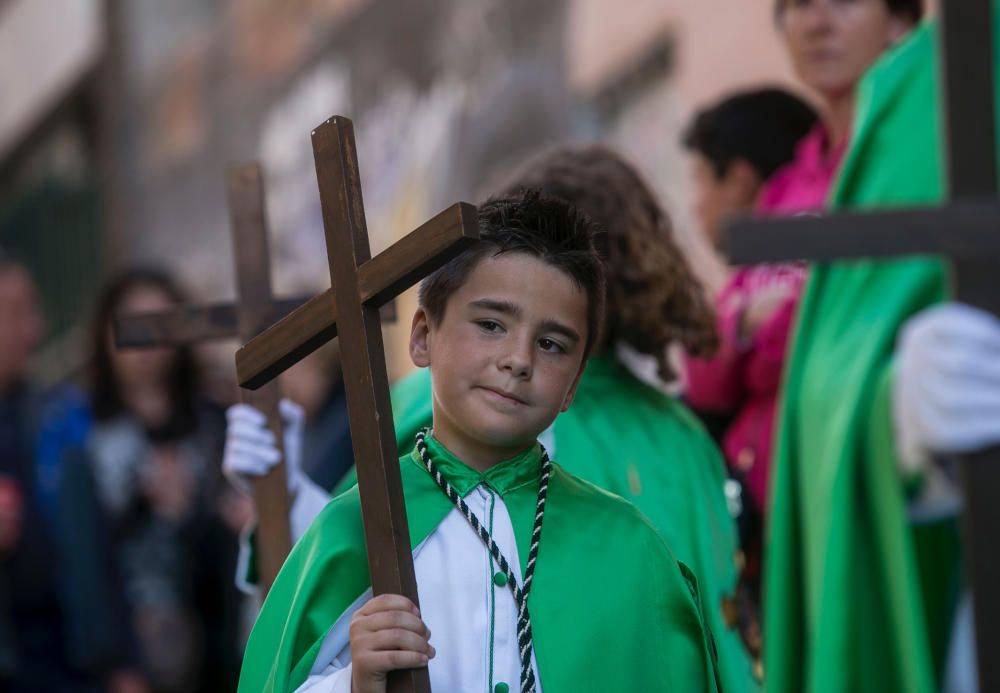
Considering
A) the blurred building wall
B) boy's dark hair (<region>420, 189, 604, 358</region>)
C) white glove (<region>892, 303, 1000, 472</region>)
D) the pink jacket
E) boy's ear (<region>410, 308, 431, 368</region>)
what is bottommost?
white glove (<region>892, 303, 1000, 472</region>)

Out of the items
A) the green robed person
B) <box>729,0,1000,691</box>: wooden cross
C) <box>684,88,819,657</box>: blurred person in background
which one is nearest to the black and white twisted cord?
<box>729,0,1000,691</box>: wooden cross

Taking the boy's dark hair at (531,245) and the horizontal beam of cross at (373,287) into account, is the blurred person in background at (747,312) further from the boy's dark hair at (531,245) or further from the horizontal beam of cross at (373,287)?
the horizontal beam of cross at (373,287)

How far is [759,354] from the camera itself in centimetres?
380

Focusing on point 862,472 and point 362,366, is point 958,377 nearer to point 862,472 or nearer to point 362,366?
point 862,472

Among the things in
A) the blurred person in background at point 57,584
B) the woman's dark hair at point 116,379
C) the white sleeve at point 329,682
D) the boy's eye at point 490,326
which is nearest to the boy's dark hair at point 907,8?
the boy's eye at point 490,326

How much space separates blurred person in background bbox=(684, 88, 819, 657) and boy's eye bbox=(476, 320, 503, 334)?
1403 millimetres

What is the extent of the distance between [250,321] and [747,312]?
1.15 m

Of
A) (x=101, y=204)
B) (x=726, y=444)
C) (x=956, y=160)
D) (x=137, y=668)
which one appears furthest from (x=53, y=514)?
(x=101, y=204)

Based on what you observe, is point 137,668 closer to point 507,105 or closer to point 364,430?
point 507,105

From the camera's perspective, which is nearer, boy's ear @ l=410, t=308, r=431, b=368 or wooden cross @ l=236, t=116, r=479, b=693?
wooden cross @ l=236, t=116, r=479, b=693

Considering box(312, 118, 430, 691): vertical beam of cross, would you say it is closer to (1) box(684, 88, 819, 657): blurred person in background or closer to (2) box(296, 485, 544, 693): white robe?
(2) box(296, 485, 544, 693): white robe

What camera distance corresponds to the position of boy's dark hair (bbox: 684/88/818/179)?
4.27 m

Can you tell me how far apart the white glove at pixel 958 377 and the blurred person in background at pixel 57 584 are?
126 inches

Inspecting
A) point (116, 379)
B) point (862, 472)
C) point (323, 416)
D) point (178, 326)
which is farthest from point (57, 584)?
point (862, 472)
